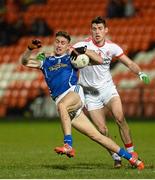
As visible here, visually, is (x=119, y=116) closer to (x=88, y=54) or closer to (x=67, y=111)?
(x=67, y=111)

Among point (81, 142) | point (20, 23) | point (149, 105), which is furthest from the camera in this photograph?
point (20, 23)

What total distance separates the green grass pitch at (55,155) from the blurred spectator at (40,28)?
284 inches

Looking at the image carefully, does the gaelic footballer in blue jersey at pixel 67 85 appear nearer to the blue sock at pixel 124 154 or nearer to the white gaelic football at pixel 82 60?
the blue sock at pixel 124 154

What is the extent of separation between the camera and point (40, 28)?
31484mm

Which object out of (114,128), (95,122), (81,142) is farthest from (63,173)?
(114,128)

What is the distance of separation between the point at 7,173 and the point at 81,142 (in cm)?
797

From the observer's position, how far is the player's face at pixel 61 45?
11203 millimetres

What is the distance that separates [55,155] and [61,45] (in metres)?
3.76

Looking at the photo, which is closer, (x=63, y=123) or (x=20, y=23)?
(x=63, y=123)

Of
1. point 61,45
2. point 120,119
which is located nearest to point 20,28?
point 120,119

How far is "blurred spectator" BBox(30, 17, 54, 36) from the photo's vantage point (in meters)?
31.2

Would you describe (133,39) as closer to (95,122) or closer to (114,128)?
(114,128)

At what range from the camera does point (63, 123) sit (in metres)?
10.9

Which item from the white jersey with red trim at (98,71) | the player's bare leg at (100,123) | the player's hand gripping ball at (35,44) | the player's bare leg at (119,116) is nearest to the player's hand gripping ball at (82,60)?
the player's hand gripping ball at (35,44)
